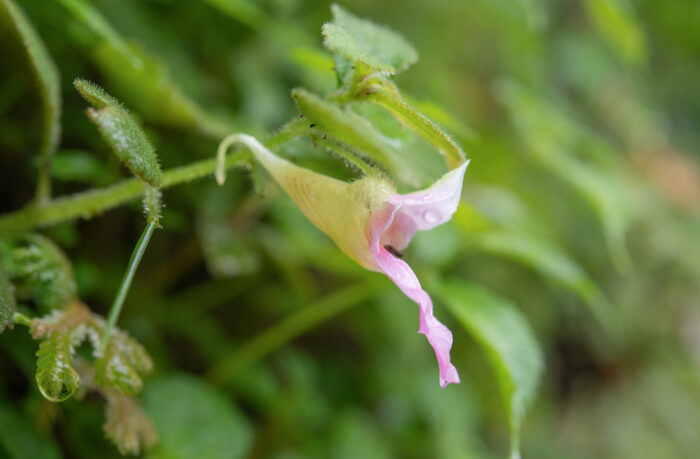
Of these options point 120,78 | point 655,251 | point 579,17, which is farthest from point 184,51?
point 579,17

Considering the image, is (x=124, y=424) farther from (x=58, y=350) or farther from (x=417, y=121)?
(x=417, y=121)

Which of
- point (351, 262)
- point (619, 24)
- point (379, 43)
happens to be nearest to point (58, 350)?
point (379, 43)

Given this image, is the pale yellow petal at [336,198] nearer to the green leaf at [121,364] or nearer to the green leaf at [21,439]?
the green leaf at [121,364]

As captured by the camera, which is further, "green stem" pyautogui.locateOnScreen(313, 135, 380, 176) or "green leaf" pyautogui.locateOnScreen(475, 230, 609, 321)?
"green leaf" pyautogui.locateOnScreen(475, 230, 609, 321)

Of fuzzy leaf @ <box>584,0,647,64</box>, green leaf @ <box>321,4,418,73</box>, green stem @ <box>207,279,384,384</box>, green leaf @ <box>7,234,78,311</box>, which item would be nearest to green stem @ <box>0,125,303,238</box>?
green leaf @ <box>7,234,78,311</box>

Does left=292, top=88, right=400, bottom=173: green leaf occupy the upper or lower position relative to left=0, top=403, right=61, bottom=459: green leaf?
upper

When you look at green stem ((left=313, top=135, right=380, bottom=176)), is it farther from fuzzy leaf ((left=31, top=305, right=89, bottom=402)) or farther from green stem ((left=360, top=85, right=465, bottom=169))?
fuzzy leaf ((left=31, top=305, right=89, bottom=402))

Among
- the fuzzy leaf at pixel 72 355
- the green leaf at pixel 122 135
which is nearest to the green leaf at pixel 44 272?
the fuzzy leaf at pixel 72 355
